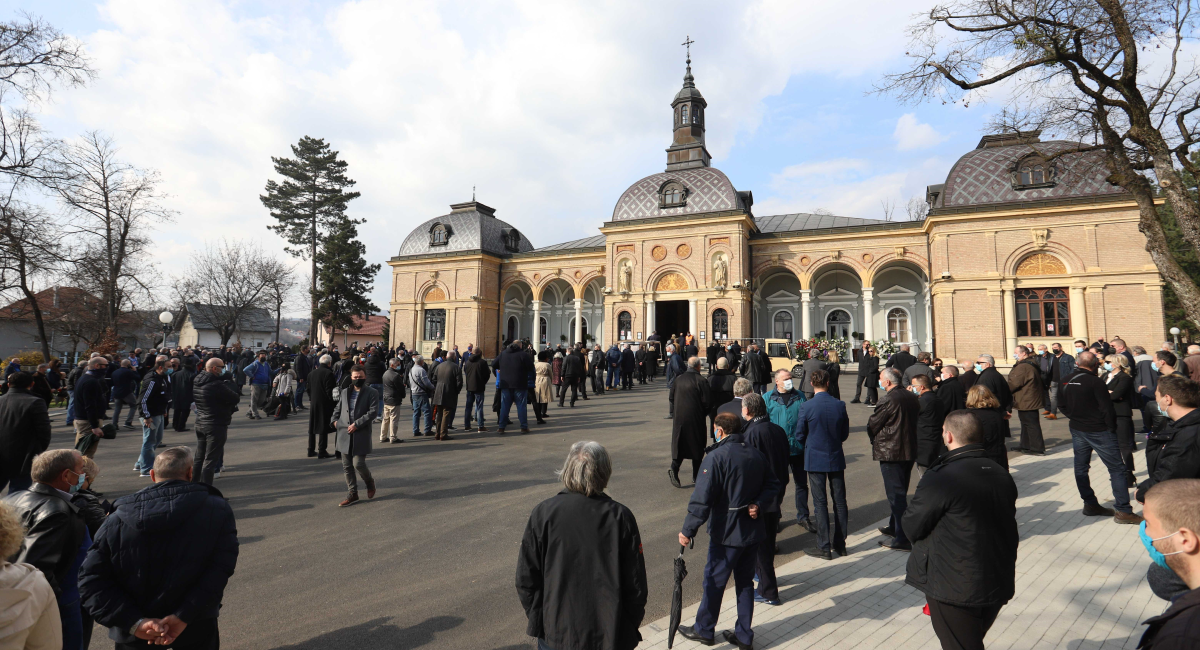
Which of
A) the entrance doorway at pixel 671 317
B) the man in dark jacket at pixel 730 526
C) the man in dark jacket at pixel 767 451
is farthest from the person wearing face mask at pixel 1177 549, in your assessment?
the entrance doorway at pixel 671 317

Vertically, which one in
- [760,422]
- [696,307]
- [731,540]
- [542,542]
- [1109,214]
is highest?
[1109,214]

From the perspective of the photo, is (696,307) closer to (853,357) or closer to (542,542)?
(853,357)

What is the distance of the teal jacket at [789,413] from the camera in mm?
5410

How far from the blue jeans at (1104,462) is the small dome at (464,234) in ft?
107

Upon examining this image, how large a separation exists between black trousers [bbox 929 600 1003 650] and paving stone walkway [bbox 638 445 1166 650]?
84 cm

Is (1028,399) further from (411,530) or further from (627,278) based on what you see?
(627,278)

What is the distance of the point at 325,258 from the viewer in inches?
1393

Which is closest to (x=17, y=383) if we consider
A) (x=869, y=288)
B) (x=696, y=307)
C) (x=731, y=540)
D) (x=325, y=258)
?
(x=731, y=540)

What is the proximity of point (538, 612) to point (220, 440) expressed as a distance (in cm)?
625

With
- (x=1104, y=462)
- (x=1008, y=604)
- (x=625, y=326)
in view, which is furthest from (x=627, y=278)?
(x=1008, y=604)

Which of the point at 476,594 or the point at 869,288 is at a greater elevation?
the point at 869,288

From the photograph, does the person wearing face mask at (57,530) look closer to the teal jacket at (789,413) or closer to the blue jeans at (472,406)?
the teal jacket at (789,413)

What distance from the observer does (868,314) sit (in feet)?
90.0

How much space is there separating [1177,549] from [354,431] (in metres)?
6.95
